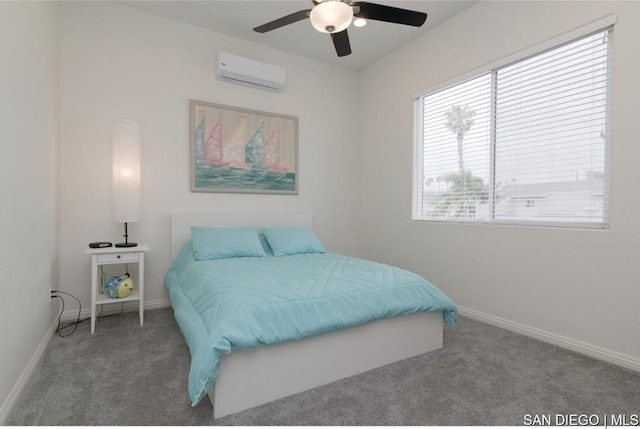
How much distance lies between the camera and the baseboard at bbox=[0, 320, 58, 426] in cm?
146

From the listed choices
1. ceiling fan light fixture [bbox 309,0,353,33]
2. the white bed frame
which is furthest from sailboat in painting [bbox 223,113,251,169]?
the white bed frame

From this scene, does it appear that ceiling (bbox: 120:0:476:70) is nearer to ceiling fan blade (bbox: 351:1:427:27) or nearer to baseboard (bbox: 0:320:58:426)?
ceiling fan blade (bbox: 351:1:427:27)

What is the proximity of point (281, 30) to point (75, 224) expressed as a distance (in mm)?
2681

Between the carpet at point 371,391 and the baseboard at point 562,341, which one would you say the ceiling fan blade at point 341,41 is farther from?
the baseboard at point 562,341

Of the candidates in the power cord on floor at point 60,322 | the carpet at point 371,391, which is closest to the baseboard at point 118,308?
the power cord on floor at point 60,322

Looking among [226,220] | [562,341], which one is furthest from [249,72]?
[562,341]

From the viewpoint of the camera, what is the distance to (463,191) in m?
3.09

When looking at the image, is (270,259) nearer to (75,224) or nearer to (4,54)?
(75,224)

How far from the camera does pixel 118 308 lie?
2.99m

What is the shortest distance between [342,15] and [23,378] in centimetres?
264

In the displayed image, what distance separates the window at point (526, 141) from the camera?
220 cm

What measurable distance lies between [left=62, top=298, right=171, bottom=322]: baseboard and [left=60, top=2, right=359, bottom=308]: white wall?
5cm

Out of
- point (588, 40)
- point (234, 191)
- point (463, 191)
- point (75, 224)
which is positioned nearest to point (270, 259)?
A: point (234, 191)

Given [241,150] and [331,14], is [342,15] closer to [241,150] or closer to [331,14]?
[331,14]
